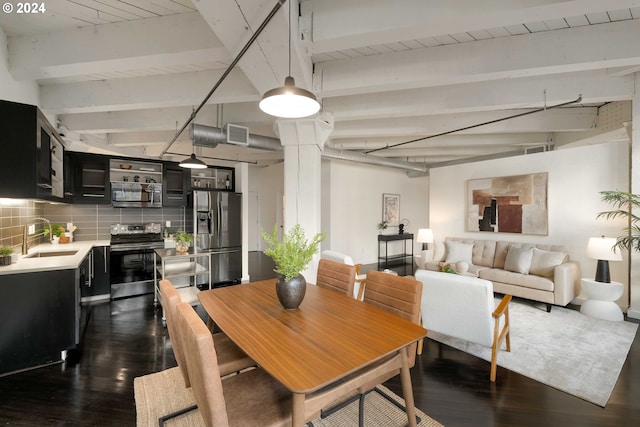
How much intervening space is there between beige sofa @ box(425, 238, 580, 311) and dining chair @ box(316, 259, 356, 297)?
2599 mm

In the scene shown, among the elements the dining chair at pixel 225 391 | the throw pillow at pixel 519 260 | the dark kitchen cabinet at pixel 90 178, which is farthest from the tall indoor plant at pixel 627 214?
the dark kitchen cabinet at pixel 90 178

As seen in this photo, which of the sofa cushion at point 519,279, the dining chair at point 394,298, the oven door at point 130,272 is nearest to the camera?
the dining chair at point 394,298

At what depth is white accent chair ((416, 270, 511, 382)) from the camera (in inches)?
96.8

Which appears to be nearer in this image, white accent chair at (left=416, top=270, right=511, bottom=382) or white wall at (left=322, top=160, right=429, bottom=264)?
white accent chair at (left=416, top=270, right=511, bottom=382)

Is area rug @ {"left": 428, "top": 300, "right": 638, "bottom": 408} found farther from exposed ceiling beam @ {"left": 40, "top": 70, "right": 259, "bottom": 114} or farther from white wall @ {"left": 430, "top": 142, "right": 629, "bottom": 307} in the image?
exposed ceiling beam @ {"left": 40, "top": 70, "right": 259, "bottom": 114}

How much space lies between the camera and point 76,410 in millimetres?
2031

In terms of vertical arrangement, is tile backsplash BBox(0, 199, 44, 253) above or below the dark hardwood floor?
above

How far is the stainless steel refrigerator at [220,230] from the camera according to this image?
5.09 metres

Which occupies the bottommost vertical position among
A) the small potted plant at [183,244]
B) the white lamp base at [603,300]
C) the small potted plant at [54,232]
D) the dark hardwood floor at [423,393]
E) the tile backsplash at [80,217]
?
the dark hardwood floor at [423,393]

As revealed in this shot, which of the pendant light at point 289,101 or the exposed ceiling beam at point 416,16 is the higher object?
the exposed ceiling beam at point 416,16

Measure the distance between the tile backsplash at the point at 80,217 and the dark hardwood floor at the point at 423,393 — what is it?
163 cm

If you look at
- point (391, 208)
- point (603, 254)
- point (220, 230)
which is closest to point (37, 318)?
point (220, 230)

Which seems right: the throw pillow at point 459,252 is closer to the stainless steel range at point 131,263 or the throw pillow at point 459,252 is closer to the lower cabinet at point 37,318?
the stainless steel range at point 131,263

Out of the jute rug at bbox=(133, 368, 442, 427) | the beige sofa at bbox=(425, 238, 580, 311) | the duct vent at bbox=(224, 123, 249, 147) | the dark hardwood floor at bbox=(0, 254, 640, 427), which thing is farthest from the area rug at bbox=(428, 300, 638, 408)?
the duct vent at bbox=(224, 123, 249, 147)
